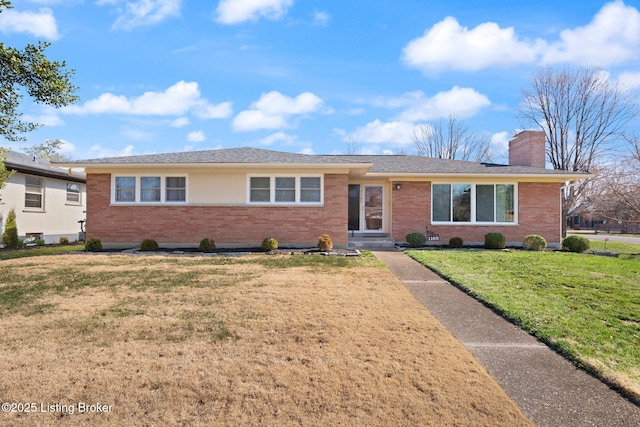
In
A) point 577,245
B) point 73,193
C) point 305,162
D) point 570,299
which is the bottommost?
point 570,299

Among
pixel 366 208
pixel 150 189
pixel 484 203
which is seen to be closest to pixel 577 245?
pixel 484 203


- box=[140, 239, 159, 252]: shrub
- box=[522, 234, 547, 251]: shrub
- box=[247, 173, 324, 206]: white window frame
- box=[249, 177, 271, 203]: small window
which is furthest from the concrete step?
box=[140, 239, 159, 252]: shrub

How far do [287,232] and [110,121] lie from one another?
12390 mm

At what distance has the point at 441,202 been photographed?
1456cm

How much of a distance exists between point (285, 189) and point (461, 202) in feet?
24.4

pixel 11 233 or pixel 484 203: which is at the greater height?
pixel 484 203

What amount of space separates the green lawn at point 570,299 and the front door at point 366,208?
4330 millimetres

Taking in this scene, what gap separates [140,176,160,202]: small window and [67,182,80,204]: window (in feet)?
28.0

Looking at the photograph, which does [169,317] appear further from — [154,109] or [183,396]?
[154,109]

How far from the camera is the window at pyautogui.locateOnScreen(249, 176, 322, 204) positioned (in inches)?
507

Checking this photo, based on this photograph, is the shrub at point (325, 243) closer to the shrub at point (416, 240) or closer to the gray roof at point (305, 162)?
the gray roof at point (305, 162)

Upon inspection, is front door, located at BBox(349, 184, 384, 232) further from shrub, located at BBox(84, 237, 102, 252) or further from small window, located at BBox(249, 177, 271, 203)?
shrub, located at BBox(84, 237, 102, 252)

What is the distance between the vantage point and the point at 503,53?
43.1 feet

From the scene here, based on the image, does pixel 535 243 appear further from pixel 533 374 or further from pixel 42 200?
pixel 42 200
